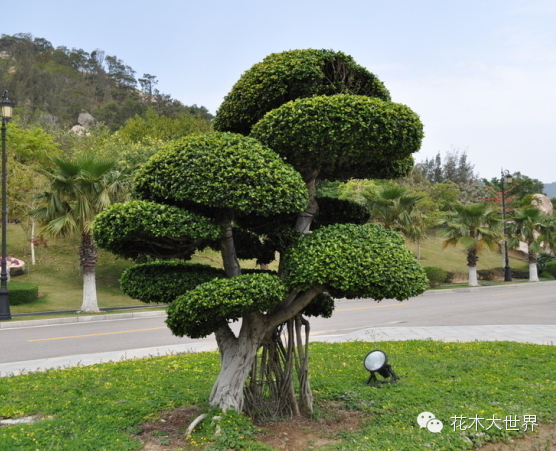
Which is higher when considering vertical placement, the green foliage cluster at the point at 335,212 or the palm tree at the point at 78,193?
the palm tree at the point at 78,193

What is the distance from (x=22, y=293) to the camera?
63.6 feet

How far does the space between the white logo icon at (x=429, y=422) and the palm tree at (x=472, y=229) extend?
76.9ft

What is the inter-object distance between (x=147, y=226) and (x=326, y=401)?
3.51 metres

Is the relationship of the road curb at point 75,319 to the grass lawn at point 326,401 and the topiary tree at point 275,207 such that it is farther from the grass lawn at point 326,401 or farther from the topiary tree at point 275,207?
the topiary tree at point 275,207

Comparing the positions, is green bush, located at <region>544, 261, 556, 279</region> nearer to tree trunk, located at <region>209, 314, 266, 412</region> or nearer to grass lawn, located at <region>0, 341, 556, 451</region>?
grass lawn, located at <region>0, 341, 556, 451</region>

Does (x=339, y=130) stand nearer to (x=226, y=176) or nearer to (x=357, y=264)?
(x=226, y=176)

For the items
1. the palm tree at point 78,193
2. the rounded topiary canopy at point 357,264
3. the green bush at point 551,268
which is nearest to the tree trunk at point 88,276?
the palm tree at point 78,193

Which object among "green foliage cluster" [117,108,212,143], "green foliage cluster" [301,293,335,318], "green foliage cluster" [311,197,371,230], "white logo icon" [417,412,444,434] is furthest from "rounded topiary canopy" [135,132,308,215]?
"green foliage cluster" [117,108,212,143]

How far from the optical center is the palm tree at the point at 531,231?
110 feet

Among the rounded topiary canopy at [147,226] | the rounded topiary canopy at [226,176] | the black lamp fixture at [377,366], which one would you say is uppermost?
the rounded topiary canopy at [226,176]

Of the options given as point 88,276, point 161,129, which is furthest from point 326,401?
point 161,129

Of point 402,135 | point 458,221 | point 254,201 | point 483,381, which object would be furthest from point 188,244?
point 458,221

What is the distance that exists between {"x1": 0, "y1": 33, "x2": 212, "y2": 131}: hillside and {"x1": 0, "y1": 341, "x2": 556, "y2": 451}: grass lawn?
48.9 metres

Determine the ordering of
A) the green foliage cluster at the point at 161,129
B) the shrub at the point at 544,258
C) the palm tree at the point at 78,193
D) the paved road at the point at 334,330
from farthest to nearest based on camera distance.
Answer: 1. the shrub at the point at 544,258
2. the green foliage cluster at the point at 161,129
3. the palm tree at the point at 78,193
4. the paved road at the point at 334,330
